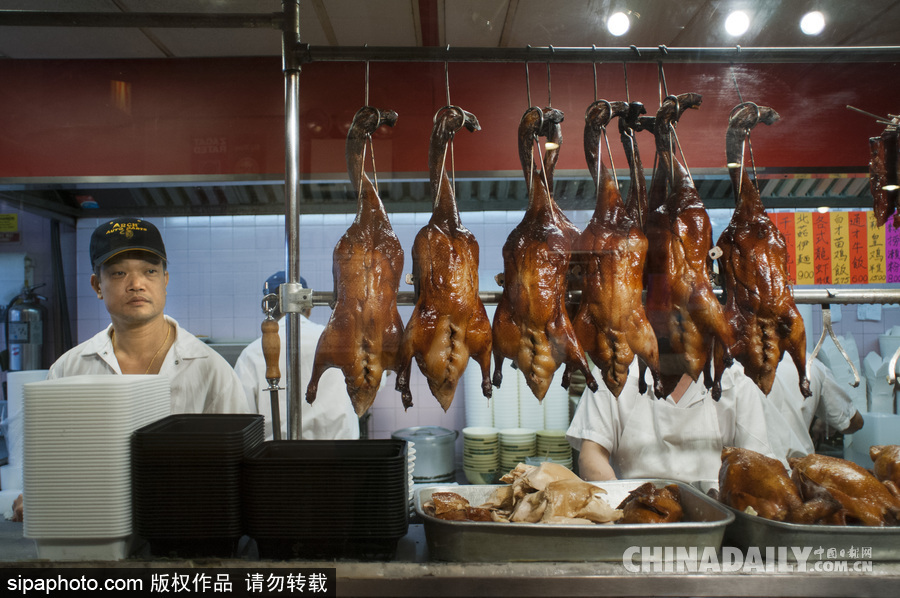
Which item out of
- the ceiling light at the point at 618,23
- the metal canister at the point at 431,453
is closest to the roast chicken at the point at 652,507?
the metal canister at the point at 431,453

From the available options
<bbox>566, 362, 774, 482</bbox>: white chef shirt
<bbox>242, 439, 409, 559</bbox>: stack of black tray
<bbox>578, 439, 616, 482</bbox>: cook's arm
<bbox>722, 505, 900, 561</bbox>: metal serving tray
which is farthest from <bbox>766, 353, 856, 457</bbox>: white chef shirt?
<bbox>242, 439, 409, 559</bbox>: stack of black tray

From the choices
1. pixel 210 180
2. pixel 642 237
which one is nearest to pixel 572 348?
pixel 642 237

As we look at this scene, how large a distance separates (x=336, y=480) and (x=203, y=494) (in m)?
0.33

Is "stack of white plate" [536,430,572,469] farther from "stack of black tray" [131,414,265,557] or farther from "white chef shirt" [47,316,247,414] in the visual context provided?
"stack of black tray" [131,414,265,557]

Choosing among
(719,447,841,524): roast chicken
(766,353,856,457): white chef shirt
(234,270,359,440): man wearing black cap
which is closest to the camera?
(719,447,841,524): roast chicken

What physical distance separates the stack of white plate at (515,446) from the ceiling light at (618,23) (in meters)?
2.57

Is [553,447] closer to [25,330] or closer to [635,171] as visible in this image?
[635,171]

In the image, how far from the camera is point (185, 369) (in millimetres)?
1982

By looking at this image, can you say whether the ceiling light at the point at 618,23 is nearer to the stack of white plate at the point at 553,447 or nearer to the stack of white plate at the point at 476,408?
the stack of white plate at the point at 476,408

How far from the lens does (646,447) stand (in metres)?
2.71

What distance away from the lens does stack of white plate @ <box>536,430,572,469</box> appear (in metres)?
3.65

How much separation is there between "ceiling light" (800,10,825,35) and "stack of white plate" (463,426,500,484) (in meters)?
2.62

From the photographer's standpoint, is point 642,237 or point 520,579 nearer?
point 520,579

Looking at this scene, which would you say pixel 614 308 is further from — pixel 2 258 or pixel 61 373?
pixel 2 258
